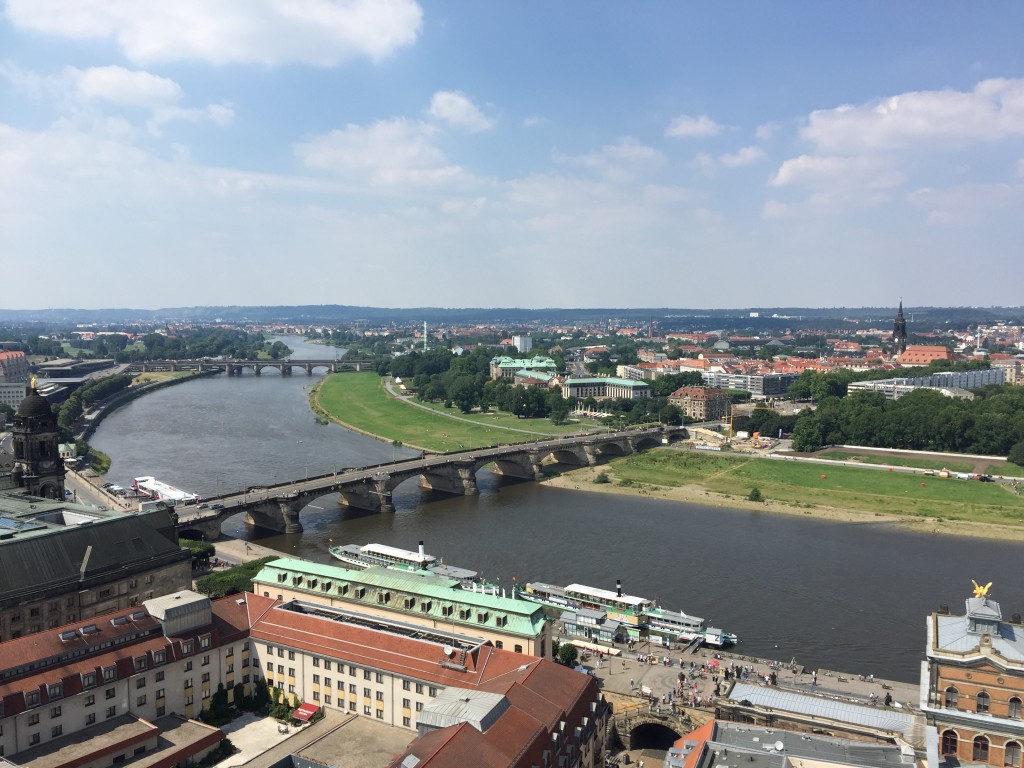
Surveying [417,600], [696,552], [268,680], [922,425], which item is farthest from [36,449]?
[922,425]

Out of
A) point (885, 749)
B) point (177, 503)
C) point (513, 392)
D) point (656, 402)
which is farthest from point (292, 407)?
point (885, 749)

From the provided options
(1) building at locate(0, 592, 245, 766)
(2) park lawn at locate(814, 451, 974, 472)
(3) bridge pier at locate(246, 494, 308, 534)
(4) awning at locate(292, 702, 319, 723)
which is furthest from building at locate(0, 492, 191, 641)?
(2) park lawn at locate(814, 451, 974, 472)

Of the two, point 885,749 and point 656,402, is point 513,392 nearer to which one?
point 656,402

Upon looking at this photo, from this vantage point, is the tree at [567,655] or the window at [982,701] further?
the tree at [567,655]

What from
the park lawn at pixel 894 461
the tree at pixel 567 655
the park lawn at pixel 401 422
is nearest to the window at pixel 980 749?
the tree at pixel 567 655

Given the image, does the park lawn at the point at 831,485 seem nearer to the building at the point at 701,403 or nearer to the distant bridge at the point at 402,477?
the distant bridge at the point at 402,477

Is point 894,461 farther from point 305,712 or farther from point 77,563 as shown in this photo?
point 77,563
